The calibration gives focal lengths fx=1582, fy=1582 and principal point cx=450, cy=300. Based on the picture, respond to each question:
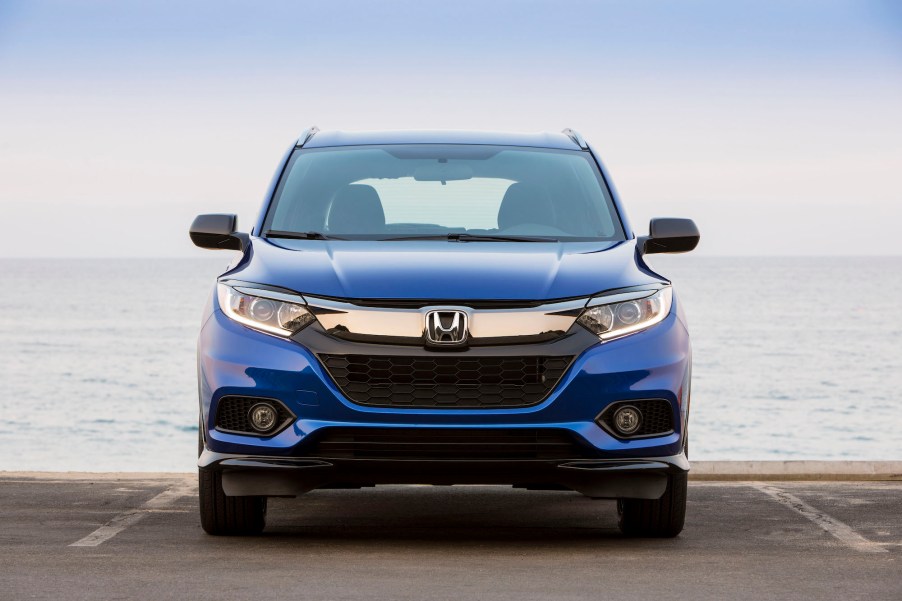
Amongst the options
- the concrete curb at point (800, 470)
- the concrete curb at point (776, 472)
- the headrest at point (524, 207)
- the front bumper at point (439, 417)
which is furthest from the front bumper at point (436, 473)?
the concrete curb at point (800, 470)

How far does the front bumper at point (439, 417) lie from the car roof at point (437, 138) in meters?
1.97

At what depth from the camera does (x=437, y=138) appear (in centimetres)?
838

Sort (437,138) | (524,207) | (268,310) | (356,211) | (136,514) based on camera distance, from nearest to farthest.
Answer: (268,310), (356,211), (524,207), (136,514), (437,138)

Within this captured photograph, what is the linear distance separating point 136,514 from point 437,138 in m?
2.51

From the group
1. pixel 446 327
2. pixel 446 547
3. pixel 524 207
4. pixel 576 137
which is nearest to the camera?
pixel 446 327

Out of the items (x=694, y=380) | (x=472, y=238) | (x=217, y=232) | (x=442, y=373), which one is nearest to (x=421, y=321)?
(x=442, y=373)

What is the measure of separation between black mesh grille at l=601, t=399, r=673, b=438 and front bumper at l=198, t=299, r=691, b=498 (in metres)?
0.03

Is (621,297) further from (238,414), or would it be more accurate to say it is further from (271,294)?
(238,414)

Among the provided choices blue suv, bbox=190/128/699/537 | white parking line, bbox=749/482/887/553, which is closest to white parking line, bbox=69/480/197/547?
blue suv, bbox=190/128/699/537

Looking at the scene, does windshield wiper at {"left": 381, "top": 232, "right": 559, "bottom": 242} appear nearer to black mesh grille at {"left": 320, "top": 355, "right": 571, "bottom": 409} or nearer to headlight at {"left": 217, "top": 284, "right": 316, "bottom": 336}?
headlight at {"left": 217, "top": 284, "right": 316, "bottom": 336}

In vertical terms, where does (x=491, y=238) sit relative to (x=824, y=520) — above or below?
above

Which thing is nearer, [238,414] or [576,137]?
[238,414]

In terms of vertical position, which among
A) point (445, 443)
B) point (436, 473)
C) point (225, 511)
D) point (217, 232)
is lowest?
point (225, 511)

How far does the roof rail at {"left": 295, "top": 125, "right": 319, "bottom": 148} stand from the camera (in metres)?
8.34
